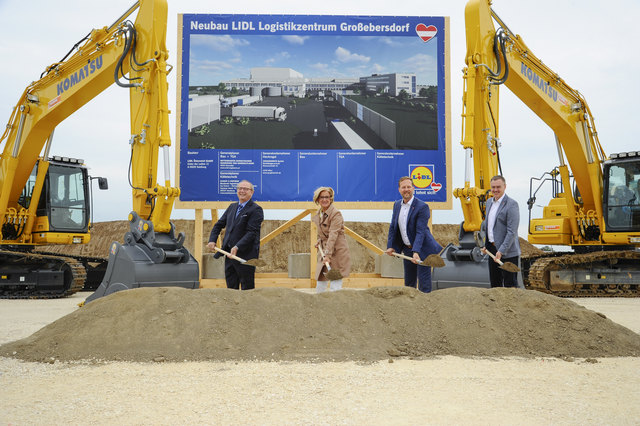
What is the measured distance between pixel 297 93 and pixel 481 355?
8739 mm

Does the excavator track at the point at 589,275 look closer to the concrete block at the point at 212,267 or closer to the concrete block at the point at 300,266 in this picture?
the concrete block at the point at 300,266

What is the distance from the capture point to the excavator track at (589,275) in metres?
12.7

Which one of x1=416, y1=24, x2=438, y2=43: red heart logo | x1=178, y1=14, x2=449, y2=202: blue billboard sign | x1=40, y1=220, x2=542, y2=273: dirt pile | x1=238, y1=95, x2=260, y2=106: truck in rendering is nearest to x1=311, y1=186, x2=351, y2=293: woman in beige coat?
x1=178, y1=14, x2=449, y2=202: blue billboard sign

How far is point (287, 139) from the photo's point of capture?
12.3 metres

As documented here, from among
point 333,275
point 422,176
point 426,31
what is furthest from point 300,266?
point 333,275

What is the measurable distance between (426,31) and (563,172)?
15.6 feet

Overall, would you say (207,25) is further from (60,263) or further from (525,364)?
(525,364)

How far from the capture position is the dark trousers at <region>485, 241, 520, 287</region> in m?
6.81

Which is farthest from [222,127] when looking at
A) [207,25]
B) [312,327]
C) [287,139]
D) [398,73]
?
[312,327]

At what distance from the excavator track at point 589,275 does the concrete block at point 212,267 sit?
6951 mm

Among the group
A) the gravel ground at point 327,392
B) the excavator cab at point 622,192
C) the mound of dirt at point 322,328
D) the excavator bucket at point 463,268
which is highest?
the excavator cab at point 622,192

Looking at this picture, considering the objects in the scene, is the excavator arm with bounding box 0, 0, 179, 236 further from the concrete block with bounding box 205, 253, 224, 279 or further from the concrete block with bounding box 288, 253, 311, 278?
the concrete block with bounding box 288, 253, 311, 278

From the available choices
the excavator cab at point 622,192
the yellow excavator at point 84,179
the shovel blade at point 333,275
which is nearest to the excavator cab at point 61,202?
the yellow excavator at point 84,179

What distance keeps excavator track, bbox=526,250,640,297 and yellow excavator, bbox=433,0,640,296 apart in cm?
2
